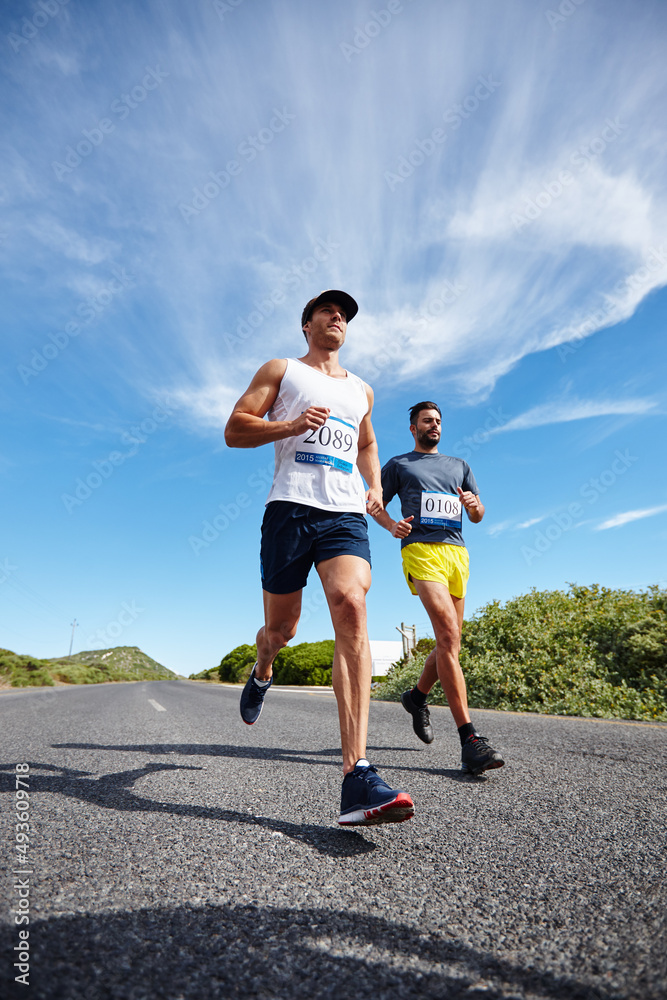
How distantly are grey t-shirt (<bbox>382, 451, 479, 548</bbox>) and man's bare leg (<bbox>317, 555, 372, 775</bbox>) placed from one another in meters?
1.44

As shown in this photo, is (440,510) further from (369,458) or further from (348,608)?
(348,608)

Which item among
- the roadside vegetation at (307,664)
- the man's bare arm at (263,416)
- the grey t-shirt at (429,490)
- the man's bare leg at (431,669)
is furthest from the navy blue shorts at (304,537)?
the roadside vegetation at (307,664)

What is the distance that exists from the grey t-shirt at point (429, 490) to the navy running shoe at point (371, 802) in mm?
2057

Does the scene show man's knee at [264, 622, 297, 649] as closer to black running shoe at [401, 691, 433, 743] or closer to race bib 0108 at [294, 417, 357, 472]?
race bib 0108 at [294, 417, 357, 472]

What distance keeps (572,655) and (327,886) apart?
784cm

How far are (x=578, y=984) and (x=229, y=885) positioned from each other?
2.76 feet

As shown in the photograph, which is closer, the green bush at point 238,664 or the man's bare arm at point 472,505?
the man's bare arm at point 472,505

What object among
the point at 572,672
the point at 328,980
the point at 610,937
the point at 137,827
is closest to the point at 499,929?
the point at 610,937

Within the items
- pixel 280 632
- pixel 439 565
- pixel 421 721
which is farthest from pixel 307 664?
pixel 280 632

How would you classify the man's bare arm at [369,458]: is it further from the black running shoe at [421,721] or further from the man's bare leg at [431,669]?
the black running shoe at [421,721]

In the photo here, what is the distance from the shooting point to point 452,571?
12.1 feet

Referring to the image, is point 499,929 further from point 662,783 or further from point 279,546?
point 662,783

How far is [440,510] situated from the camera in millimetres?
3861

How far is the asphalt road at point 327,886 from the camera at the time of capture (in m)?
1.03
